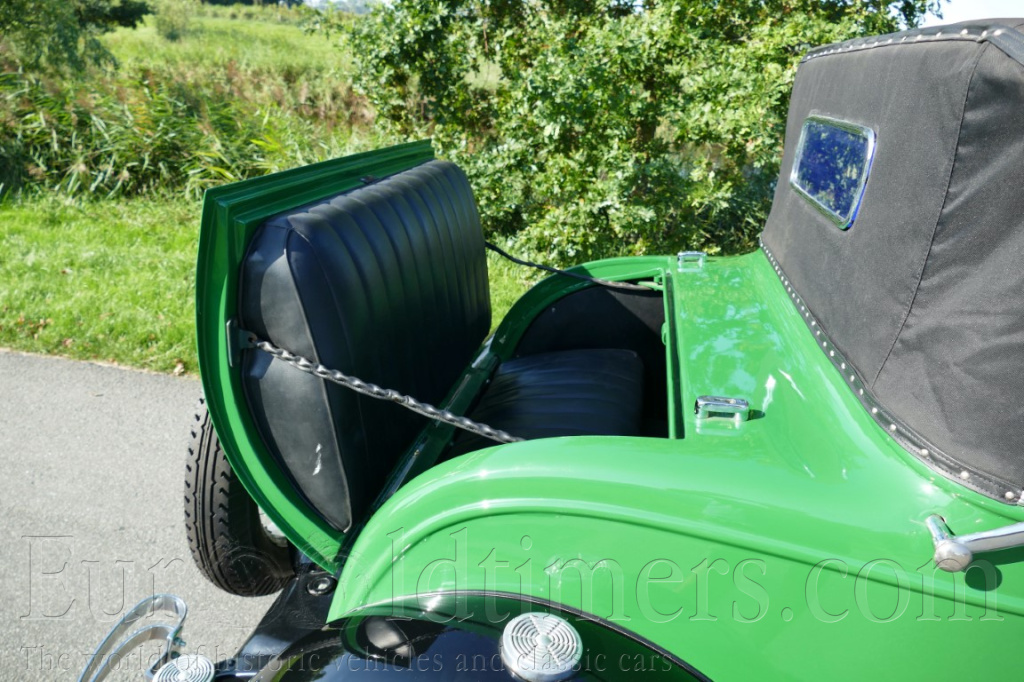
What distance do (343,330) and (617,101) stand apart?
3.85 meters

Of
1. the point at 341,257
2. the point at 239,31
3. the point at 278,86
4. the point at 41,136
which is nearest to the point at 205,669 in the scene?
the point at 341,257

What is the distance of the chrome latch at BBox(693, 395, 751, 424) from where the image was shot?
5.59 ft

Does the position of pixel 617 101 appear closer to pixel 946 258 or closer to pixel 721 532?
pixel 946 258

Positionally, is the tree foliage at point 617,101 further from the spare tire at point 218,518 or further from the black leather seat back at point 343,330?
the spare tire at point 218,518

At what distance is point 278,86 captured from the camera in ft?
32.0

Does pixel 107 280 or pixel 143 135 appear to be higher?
pixel 143 135

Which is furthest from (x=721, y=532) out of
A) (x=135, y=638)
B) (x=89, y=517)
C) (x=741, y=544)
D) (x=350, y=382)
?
(x=89, y=517)

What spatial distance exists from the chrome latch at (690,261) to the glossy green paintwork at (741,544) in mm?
1200

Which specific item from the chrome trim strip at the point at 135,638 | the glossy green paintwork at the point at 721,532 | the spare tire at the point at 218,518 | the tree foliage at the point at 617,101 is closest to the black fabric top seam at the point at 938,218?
the glossy green paintwork at the point at 721,532

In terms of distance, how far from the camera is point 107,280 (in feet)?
18.3

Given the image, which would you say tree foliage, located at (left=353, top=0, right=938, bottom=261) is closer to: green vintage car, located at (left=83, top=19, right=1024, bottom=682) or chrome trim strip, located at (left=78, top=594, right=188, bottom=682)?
green vintage car, located at (left=83, top=19, right=1024, bottom=682)

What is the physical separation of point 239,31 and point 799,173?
14.7 meters

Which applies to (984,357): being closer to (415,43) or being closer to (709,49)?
(709,49)

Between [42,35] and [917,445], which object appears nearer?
[917,445]
